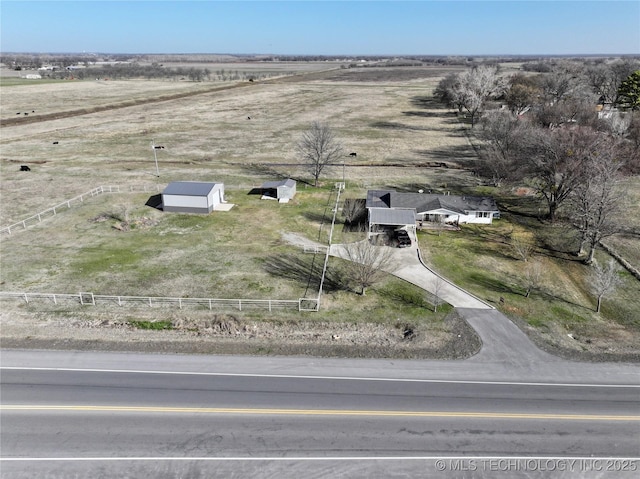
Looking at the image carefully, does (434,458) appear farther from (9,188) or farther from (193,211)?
(9,188)

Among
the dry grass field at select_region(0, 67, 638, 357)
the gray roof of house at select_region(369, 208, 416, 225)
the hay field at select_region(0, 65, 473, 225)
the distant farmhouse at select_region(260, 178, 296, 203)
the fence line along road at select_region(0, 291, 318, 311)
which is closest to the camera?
the fence line along road at select_region(0, 291, 318, 311)

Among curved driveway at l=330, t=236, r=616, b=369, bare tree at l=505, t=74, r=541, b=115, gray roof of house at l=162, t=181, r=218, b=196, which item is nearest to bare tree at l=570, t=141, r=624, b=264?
curved driveway at l=330, t=236, r=616, b=369

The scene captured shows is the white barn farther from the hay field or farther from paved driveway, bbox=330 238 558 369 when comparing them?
paved driveway, bbox=330 238 558 369

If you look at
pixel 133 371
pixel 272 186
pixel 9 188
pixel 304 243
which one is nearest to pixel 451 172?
pixel 272 186

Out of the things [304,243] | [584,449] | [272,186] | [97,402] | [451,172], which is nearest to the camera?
[584,449]

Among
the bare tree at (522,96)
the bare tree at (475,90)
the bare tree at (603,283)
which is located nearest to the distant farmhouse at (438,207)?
the bare tree at (603,283)

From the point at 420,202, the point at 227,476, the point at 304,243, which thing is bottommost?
the point at 227,476
